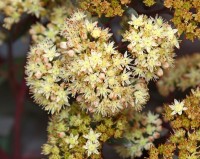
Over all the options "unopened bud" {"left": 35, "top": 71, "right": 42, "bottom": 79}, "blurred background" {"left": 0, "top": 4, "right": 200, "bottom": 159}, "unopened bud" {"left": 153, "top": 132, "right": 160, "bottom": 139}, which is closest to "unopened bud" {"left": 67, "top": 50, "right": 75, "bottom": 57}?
"unopened bud" {"left": 35, "top": 71, "right": 42, "bottom": 79}

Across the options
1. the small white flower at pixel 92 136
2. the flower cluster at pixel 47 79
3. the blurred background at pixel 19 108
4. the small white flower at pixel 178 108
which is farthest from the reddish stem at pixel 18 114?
the small white flower at pixel 178 108

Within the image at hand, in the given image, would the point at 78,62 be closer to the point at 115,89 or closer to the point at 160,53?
the point at 115,89

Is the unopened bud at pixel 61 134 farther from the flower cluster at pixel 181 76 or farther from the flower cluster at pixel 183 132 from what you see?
the flower cluster at pixel 181 76

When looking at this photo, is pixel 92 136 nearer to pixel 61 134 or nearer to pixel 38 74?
pixel 61 134

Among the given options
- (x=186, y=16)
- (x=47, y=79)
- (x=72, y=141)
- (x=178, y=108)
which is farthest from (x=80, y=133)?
(x=186, y=16)

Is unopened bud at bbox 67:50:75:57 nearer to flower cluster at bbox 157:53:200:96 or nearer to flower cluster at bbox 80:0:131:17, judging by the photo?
flower cluster at bbox 80:0:131:17

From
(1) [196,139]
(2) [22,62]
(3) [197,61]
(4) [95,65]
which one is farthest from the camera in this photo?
(2) [22,62]

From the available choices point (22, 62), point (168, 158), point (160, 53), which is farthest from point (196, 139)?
point (22, 62)
